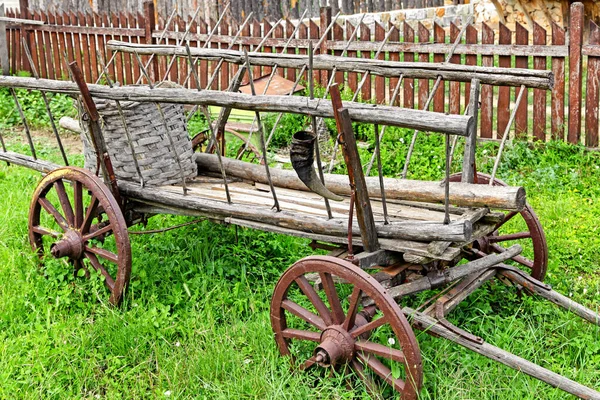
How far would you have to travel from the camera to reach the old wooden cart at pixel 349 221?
10.6 ft

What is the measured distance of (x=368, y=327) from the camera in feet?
10.8

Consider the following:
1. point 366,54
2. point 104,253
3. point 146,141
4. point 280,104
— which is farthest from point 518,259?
point 366,54

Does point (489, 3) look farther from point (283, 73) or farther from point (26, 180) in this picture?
point (26, 180)

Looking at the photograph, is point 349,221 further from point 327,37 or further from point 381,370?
point 327,37

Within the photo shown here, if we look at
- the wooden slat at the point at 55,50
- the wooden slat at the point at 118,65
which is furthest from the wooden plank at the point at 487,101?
the wooden slat at the point at 55,50

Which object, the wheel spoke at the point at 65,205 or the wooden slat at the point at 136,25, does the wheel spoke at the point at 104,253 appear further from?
the wooden slat at the point at 136,25

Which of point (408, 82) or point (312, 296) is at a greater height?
point (408, 82)

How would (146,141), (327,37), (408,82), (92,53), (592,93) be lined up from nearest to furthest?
(146,141)
(592,93)
(408,82)
(327,37)
(92,53)

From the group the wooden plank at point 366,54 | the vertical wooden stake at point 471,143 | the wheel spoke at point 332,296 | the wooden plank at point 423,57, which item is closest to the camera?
the wheel spoke at point 332,296

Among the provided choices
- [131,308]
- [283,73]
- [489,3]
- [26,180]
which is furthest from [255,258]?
[489,3]

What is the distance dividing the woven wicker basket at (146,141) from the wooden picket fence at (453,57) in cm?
69

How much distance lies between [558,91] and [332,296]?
4.13 meters

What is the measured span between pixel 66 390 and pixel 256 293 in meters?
1.25

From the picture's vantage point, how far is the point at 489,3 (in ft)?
37.6
